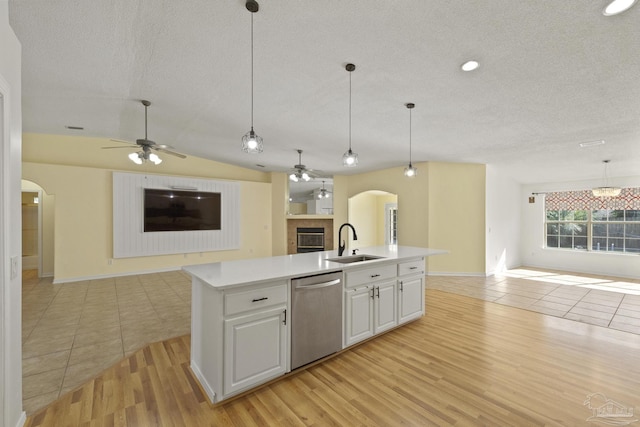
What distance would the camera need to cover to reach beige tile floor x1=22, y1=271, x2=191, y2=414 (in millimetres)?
2281

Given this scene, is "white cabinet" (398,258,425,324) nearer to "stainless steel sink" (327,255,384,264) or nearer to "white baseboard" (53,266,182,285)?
"stainless steel sink" (327,255,384,264)

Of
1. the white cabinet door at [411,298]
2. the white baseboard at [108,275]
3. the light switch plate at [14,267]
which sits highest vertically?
the light switch plate at [14,267]

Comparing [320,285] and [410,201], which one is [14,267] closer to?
[320,285]

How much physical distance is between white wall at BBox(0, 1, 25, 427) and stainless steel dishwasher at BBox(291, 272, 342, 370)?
1.69 metres

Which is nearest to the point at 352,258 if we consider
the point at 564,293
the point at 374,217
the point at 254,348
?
the point at 254,348

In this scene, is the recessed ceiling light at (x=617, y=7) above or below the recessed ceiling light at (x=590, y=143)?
above

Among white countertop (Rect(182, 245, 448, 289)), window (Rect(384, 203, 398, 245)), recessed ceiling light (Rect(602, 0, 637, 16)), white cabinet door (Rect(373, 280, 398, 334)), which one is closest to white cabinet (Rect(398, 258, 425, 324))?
white cabinet door (Rect(373, 280, 398, 334))

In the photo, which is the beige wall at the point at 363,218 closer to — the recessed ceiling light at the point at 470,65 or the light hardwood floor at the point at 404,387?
the light hardwood floor at the point at 404,387

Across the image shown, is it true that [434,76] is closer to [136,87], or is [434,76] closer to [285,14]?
[285,14]

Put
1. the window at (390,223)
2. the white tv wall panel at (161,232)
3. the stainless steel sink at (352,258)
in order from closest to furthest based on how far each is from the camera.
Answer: the stainless steel sink at (352,258), the white tv wall panel at (161,232), the window at (390,223)

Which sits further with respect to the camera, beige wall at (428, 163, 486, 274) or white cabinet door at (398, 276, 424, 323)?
beige wall at (428, 163, 486, 274)

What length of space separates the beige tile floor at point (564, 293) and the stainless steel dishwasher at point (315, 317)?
3204 mm

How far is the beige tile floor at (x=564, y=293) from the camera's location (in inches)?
143

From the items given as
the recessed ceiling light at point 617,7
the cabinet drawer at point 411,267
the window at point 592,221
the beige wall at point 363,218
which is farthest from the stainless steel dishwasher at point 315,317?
the window at point 592,221
